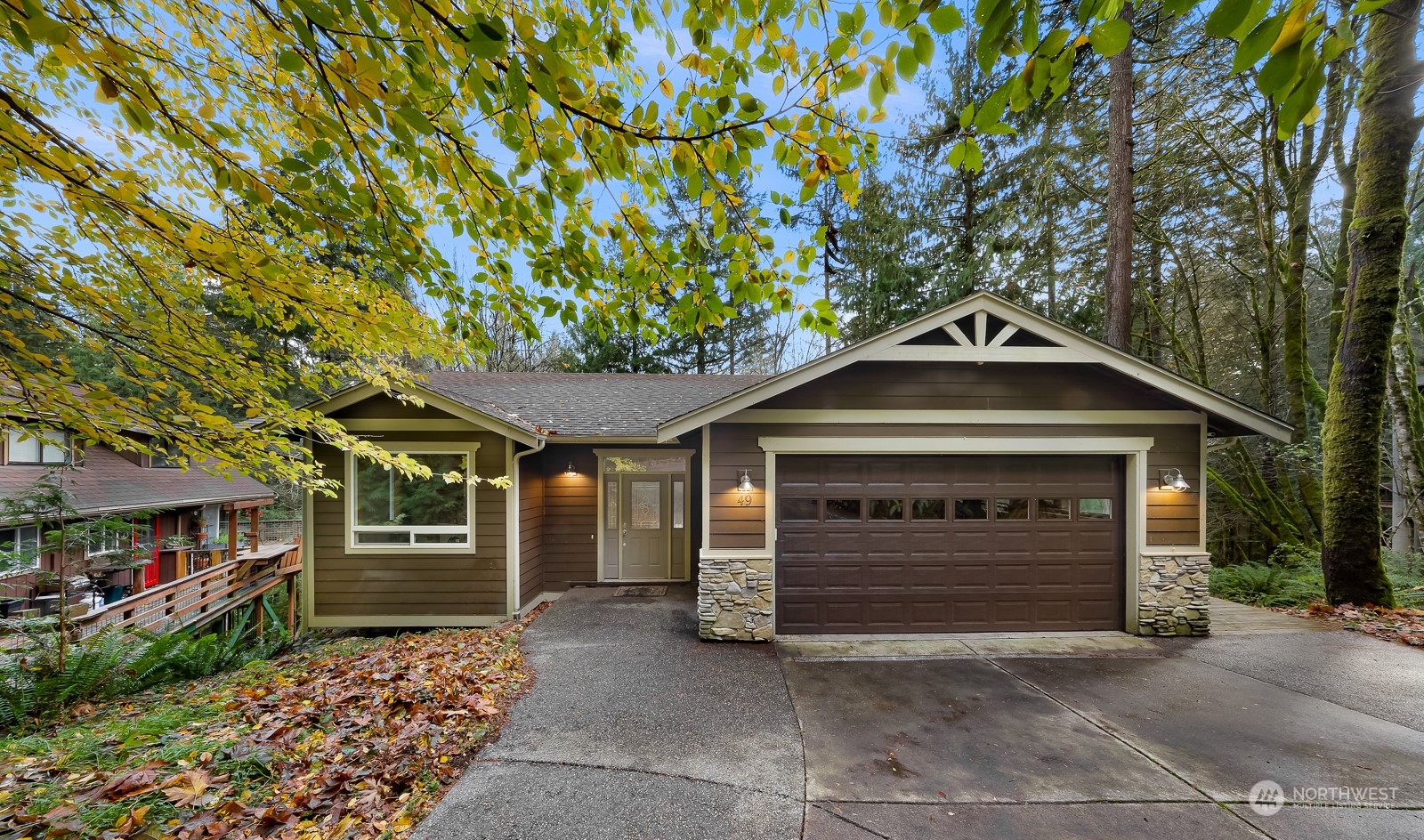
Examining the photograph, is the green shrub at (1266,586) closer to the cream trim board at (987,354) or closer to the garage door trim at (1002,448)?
the garage door trim at (1002,448)

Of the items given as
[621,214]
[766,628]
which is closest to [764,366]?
[766,628]

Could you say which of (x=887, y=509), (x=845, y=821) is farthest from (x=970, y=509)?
(x=845, y=821)

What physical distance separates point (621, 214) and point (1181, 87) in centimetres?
1053

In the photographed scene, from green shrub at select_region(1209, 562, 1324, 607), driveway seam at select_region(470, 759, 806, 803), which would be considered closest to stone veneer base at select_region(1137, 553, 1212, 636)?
green shrub at select_region(1209, 562, 1324, 607)

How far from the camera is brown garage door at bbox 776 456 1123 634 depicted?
5691 millimetres

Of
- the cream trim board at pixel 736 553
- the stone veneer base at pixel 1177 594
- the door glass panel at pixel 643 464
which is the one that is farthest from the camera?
the door glass panel at pixel 643 464

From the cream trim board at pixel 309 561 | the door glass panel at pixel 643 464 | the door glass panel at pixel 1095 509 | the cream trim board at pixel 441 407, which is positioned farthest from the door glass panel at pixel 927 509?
the cream trim board at pixel 309 561

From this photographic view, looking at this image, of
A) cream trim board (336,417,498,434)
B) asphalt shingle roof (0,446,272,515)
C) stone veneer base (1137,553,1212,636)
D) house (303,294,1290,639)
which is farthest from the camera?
asphalt shingle roof (0,446,272,515)

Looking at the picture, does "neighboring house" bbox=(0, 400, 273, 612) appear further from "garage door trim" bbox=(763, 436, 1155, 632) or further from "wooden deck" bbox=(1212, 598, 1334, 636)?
"wooden deck" bbox=(1212, 598, 1334, 636)

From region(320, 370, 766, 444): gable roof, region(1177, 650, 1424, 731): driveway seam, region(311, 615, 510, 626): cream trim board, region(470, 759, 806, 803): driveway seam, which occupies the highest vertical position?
region(320, 370, 766, 444): gable roof

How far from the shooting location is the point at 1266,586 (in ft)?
23.6

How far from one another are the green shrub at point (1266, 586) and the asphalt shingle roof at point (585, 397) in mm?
7513

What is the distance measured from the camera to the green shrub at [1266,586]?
6.75 metres

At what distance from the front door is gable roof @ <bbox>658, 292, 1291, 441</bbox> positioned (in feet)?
10.2
